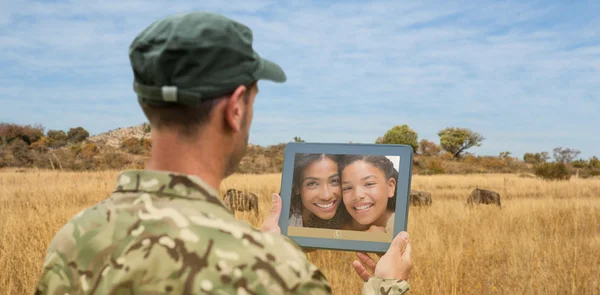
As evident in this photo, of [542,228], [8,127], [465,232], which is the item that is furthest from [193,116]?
[8,127]

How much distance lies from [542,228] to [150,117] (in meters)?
8.78

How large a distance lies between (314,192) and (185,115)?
1.27 m

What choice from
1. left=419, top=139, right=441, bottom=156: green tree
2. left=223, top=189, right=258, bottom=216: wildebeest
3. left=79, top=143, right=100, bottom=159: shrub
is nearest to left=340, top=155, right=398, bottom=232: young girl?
left=223, top=189, right=258, bottom=216: wildebeest

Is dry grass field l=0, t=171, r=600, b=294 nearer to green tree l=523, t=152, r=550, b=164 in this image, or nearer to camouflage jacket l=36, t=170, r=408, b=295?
camouflage jacket l=36, t=170, r=408, b=295

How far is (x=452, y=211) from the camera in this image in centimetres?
1009

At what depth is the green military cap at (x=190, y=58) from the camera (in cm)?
133

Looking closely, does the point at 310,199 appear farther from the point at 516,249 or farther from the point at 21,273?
the point at 516,249

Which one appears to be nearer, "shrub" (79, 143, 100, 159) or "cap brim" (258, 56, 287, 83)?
"cap brim" (258, 56, 287, 83)

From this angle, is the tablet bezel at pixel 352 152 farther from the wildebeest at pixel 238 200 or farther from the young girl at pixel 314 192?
the wildebeest at pixel 238 200

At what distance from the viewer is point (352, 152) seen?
252 centimetres

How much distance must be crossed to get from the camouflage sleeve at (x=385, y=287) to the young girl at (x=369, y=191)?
421 mm

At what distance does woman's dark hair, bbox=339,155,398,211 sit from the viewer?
2.44 m

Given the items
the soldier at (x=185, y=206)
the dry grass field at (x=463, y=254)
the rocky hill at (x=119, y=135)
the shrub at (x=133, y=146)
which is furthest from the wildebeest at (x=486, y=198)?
the rocky hill at (x=119, y=135)

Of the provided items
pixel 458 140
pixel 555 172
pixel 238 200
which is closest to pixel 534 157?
pixel 458 140
